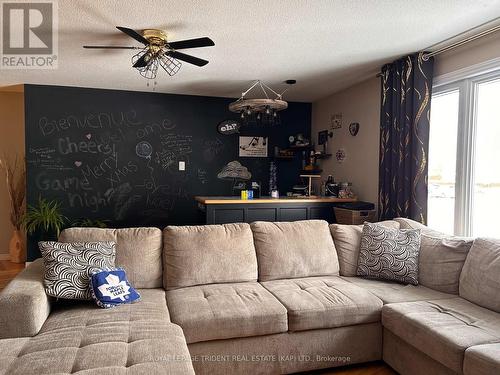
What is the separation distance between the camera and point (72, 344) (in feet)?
5.33

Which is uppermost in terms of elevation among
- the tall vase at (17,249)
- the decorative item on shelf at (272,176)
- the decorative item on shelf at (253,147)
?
the decorative item on shelf at (253,147)

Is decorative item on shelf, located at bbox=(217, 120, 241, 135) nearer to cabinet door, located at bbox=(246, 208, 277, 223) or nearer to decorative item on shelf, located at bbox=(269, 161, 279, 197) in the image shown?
decorative item on shelf, located at bbox=(269, 161, 279, 197)

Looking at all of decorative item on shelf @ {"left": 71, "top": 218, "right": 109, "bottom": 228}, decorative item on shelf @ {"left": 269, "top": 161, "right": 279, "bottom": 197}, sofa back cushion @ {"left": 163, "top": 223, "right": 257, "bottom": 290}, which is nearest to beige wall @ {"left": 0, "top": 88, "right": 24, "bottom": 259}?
decorative item on shelf @ {"left": 71, "top": 218, "right": 109, "bottom": 228}

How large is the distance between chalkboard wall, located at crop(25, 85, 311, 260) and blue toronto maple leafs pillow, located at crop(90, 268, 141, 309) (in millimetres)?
3000

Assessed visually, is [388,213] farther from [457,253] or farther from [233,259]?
[233,259]

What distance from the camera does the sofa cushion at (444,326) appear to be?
1.78 metres

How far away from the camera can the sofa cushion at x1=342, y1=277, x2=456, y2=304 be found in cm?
236

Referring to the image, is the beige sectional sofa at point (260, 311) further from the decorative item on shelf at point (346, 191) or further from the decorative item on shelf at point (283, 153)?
the decorative item on shelf at point (283, 153)

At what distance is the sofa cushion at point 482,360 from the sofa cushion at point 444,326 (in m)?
0.04

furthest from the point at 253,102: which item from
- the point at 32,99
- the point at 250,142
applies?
the point at 32,99

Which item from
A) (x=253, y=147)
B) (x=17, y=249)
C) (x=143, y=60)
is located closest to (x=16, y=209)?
(x=17, y=249)

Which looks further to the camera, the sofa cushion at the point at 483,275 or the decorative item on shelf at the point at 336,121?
the decorative item on shelf at the point at 336,121

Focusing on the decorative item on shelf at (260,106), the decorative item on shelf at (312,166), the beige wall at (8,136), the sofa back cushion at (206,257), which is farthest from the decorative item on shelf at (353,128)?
the beige wall at (8,136)

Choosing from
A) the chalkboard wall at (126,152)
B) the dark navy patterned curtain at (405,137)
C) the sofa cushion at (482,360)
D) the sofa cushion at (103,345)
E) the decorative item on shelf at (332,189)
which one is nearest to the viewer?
the sofa cushion at (103,345)
